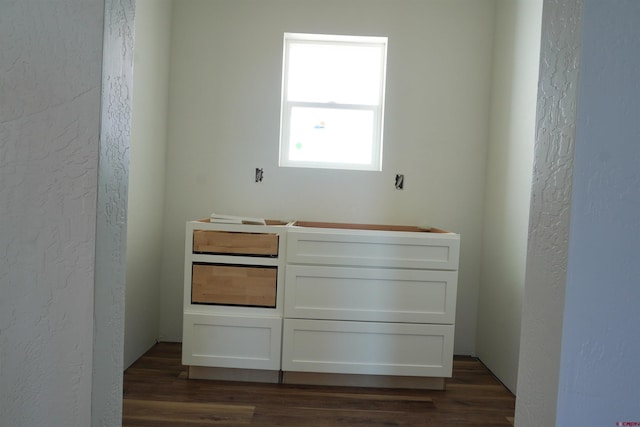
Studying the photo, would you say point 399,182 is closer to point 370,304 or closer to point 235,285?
point 370,304

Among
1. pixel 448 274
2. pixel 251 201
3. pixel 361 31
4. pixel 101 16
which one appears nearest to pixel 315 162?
pixel 251 201

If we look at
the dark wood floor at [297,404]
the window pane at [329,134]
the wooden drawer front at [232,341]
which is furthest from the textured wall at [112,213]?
the window pane at [329,134]

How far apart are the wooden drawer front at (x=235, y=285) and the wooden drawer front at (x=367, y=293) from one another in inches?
4.7

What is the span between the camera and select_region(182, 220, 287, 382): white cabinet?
8.67ft

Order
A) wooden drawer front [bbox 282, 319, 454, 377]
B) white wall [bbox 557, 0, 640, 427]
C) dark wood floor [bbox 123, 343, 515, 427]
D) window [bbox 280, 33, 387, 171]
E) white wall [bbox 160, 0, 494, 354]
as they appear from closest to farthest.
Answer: white wall [bbox 557, 0, 640, 427] < dark wood floor [bbox 123, 343, 515, 427] < wooden drawer front [bbox 282, 319, 454, 377] < white wall [bbox 160, 0, 494, 354] < window [bbox 280, 33, 387, 171]

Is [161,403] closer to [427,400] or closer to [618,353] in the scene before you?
[427,400]

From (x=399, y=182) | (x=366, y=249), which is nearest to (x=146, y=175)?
(x=366, y=249)

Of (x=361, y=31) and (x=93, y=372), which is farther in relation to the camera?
(x=361, y=31)

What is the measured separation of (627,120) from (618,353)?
469mm

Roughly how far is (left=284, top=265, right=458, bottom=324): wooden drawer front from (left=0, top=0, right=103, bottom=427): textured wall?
1640mm

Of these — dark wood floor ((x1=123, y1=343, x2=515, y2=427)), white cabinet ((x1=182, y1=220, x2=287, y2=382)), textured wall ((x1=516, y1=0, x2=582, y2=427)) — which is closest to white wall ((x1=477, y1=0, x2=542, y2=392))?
dark wood floor ((x1=123, y1=343, x2=515, y2=427))

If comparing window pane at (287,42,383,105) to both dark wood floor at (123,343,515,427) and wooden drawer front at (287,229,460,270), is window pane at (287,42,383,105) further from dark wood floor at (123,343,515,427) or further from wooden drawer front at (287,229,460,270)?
dark wood floor at (123,343,515,427)

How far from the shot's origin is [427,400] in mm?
2568

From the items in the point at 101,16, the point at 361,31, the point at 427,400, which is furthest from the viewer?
the point at 361,31
